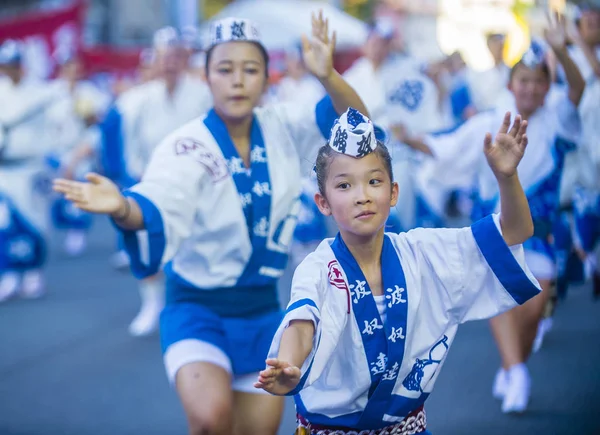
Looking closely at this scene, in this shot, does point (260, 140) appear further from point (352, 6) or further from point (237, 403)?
point (352, 6)

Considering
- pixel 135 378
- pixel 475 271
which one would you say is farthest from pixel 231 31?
pixel 135 378

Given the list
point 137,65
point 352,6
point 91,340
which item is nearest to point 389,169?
point 91,340

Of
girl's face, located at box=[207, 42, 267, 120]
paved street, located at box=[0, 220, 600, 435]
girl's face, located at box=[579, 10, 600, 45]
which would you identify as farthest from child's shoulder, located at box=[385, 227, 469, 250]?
girl's face, located at box=[579, 10, 600, 45]

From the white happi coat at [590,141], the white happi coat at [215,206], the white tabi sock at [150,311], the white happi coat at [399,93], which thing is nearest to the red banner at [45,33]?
the white happi coat at [399,93]

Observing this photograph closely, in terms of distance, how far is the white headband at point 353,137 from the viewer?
2793 mm

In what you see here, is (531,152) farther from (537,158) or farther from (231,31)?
(231,31)

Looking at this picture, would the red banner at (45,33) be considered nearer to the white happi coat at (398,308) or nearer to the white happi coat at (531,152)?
the white happi coat at (531,152)

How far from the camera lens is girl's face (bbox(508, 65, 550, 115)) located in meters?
4.62

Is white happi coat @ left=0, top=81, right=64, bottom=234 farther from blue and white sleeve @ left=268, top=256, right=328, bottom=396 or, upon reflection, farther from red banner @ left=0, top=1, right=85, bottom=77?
blue and white sleeve @ left=268, top=256, right=328, bottom=396

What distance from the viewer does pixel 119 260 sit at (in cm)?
991

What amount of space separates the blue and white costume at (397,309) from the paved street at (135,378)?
1.67 m

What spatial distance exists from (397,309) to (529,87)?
222 cm

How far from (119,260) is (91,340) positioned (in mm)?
3325

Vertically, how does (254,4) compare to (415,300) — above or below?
above
